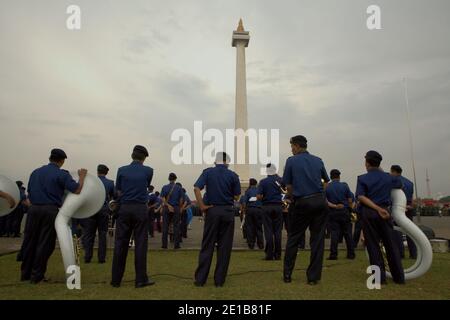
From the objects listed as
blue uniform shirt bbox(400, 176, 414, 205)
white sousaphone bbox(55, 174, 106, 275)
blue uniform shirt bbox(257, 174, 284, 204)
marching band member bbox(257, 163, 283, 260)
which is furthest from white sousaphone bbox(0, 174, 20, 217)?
blue uniform shirt bbox(400, 176, 414, 205)

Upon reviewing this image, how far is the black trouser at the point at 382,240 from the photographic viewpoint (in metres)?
5.67

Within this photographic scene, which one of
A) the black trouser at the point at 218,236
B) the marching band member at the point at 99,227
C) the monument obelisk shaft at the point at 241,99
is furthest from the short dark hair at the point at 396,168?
the monument obelisk shaft at the point at 241,99

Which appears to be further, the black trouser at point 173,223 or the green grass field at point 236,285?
the black trouser at point 173,223

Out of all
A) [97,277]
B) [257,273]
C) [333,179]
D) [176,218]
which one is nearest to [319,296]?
[257,273]

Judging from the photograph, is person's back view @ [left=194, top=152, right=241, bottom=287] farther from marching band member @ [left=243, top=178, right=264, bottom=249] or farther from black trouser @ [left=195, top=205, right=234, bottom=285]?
marching band member @ [left=243, top=178, right=264, bottom=249]

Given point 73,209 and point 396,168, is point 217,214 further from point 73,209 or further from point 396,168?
point 396,168

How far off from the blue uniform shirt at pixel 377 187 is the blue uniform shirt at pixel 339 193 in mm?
3083

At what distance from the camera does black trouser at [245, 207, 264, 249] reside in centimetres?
1069

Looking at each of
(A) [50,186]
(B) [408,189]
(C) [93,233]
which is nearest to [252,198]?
(B) [408,189]

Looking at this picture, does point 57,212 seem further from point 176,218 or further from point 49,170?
point 176,218

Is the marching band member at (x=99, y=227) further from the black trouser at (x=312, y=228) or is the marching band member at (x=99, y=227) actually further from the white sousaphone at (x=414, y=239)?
the white sousaphone at (x=414, y=239)

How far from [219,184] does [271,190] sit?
3.08 meters

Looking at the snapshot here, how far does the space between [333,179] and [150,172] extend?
5169mm
